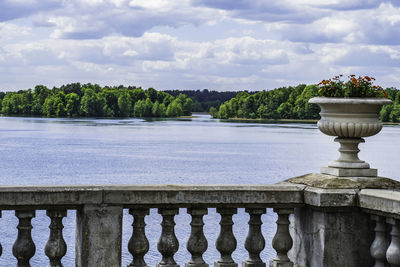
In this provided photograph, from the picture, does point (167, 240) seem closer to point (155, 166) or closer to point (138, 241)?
point (138, 241)

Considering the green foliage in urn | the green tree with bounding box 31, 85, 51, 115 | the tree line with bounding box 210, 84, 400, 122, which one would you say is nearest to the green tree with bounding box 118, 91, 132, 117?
the green tree with bounding box 31, 85, 51, 115

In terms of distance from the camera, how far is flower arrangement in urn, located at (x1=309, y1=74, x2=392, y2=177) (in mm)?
5859

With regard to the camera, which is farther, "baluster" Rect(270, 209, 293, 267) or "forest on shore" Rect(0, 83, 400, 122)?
"forest on shore" Rect(0, 83, 400, 122)

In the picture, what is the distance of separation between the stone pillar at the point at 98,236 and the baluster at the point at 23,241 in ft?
1.30

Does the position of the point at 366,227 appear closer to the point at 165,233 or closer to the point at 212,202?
the point at 212,202

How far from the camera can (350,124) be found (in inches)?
231

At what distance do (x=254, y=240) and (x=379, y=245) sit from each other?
1056 millimetres

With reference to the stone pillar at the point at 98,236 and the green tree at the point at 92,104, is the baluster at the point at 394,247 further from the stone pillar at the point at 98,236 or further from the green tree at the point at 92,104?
the green tree at the point at 92,104

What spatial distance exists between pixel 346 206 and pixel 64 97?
602 ft

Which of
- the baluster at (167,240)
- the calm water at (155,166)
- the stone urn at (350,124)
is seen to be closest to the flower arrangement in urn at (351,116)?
the stone urn at (350,124)

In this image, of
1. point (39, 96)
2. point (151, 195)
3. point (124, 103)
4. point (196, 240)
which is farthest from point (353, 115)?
point (39, 96)

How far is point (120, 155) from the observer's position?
66.5 metres

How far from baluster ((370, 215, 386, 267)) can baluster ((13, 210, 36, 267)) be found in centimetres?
283

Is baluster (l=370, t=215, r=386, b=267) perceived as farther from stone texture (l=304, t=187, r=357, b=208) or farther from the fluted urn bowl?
the fluted urn bowl
